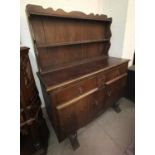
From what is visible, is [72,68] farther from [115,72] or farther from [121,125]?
[121,125]

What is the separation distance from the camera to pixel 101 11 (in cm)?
171

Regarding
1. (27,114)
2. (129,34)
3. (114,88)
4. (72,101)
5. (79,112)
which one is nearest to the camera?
(27,114)

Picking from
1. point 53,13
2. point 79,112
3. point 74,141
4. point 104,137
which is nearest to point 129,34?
point 53,13

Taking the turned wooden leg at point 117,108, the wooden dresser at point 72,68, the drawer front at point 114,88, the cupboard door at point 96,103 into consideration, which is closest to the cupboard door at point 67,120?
the wooden dresser at point 72,68

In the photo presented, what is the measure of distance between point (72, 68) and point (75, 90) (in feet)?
1.26

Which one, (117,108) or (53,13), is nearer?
(53,13)

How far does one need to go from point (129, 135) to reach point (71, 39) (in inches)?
58.6

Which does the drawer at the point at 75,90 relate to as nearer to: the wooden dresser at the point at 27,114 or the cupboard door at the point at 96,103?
the cupboard door at the point at 96,103

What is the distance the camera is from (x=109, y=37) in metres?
1.72

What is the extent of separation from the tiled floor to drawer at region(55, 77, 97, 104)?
683mm

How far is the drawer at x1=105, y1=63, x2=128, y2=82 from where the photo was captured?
4.28 ft

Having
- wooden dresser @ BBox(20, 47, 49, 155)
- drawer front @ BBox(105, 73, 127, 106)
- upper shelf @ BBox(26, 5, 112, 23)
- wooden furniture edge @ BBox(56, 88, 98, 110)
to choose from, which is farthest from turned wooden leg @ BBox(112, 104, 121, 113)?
upper shelf @ BBox(26, 5, 112, 23)

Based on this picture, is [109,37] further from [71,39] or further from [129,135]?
[129,135]
